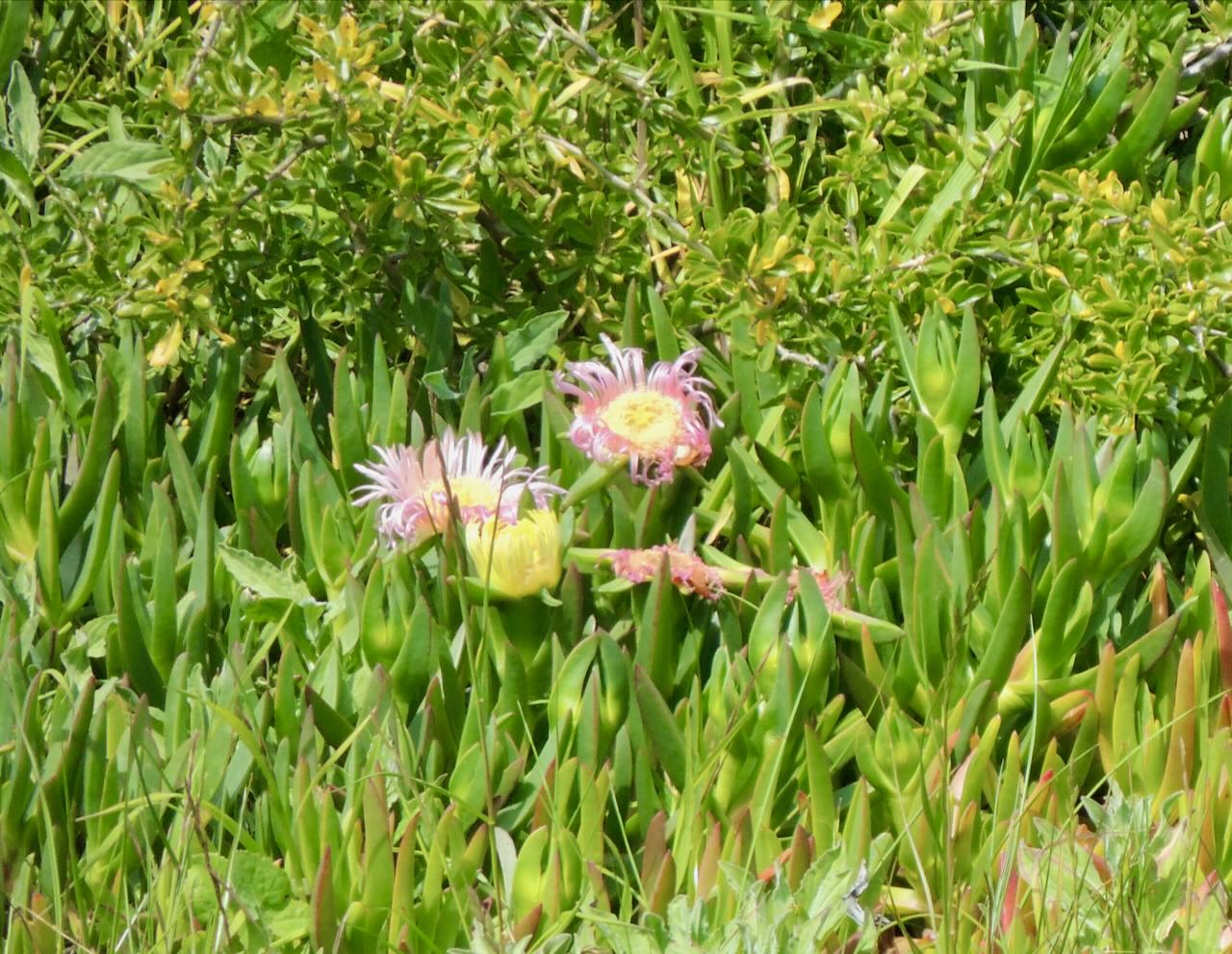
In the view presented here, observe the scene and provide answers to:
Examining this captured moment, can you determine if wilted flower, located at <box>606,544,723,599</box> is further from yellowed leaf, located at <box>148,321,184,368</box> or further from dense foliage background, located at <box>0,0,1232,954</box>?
yellowed leaf, located at <box>148,321,184,368</box>

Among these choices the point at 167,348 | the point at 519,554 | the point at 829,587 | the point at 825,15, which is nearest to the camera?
the point at 519,554

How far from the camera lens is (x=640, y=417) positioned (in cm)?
167

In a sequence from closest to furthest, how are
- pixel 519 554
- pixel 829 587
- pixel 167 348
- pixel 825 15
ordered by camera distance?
pixel 519 554 → pixel 829 587 → pixel 167 348 → pixel 825 15

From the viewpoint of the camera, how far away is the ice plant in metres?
1.65

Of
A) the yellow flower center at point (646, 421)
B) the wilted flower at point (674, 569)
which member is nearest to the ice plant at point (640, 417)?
the yellow flower center at point (646, 421)

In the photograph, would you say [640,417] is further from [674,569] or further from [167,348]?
[167,348]

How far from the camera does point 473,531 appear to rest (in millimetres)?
1535

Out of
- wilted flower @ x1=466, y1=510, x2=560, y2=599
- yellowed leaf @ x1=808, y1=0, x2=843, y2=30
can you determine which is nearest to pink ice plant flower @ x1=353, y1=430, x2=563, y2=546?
wilted flower @ x1=466, y1=510, x2=560, y2=599

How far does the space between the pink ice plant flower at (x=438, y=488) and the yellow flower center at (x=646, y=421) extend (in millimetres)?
99

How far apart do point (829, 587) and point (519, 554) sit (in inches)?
13.5

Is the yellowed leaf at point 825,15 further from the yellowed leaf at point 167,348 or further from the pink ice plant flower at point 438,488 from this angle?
the yellowed leaf at point 167,348

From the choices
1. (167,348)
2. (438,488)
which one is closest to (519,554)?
(438,488)

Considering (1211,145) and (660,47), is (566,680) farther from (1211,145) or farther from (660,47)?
(1211,145)

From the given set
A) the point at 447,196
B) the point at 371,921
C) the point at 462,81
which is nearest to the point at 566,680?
the point at 371,921
